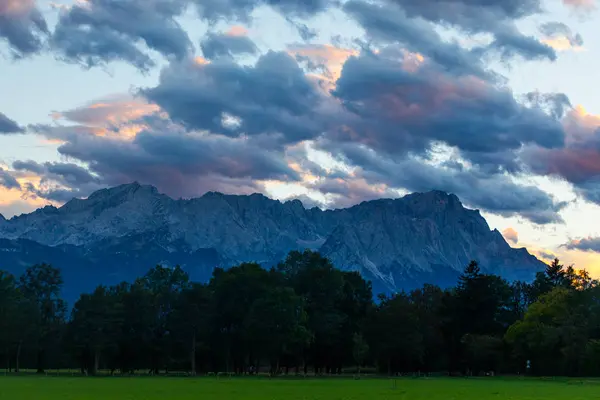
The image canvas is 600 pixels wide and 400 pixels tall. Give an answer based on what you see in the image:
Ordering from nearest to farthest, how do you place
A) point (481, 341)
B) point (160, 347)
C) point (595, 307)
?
point (595, 307), point (481, 341), point (160, 347)

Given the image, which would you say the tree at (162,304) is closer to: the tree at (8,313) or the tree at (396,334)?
the tree at (8,313)

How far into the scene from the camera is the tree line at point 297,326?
429ft

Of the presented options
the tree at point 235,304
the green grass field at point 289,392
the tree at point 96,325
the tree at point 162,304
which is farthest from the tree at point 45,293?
the green grass field at point 289,392

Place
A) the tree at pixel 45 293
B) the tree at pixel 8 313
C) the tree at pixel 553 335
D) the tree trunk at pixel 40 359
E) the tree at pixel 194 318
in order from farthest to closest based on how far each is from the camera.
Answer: the tree at pixel 45 293
the tree trunk at pixel 40 359
the tree at pixel 8 313
the tree at pixel 194 318
the tree at pixel 553 335

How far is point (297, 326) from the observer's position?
129625mm

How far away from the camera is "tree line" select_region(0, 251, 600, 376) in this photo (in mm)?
130875

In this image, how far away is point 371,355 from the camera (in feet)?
474

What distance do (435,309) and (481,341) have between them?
21.9 meters

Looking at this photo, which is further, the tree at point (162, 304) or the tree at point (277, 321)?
the tree at point (162, 304)

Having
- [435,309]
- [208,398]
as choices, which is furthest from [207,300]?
[208,398]

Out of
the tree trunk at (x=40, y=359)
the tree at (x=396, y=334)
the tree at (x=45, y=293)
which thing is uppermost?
the tree at (x=45, y=293)

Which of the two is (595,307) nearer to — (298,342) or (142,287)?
(298,342)

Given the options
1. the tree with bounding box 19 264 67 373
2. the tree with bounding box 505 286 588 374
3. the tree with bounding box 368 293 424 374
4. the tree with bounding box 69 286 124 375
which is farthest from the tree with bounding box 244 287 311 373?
the tree with bounding box 19 264 67 373

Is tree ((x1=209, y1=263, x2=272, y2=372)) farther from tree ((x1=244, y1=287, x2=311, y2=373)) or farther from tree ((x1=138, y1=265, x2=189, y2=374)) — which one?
tree ((x1=138, y1=265, x2=189, y2=374))
